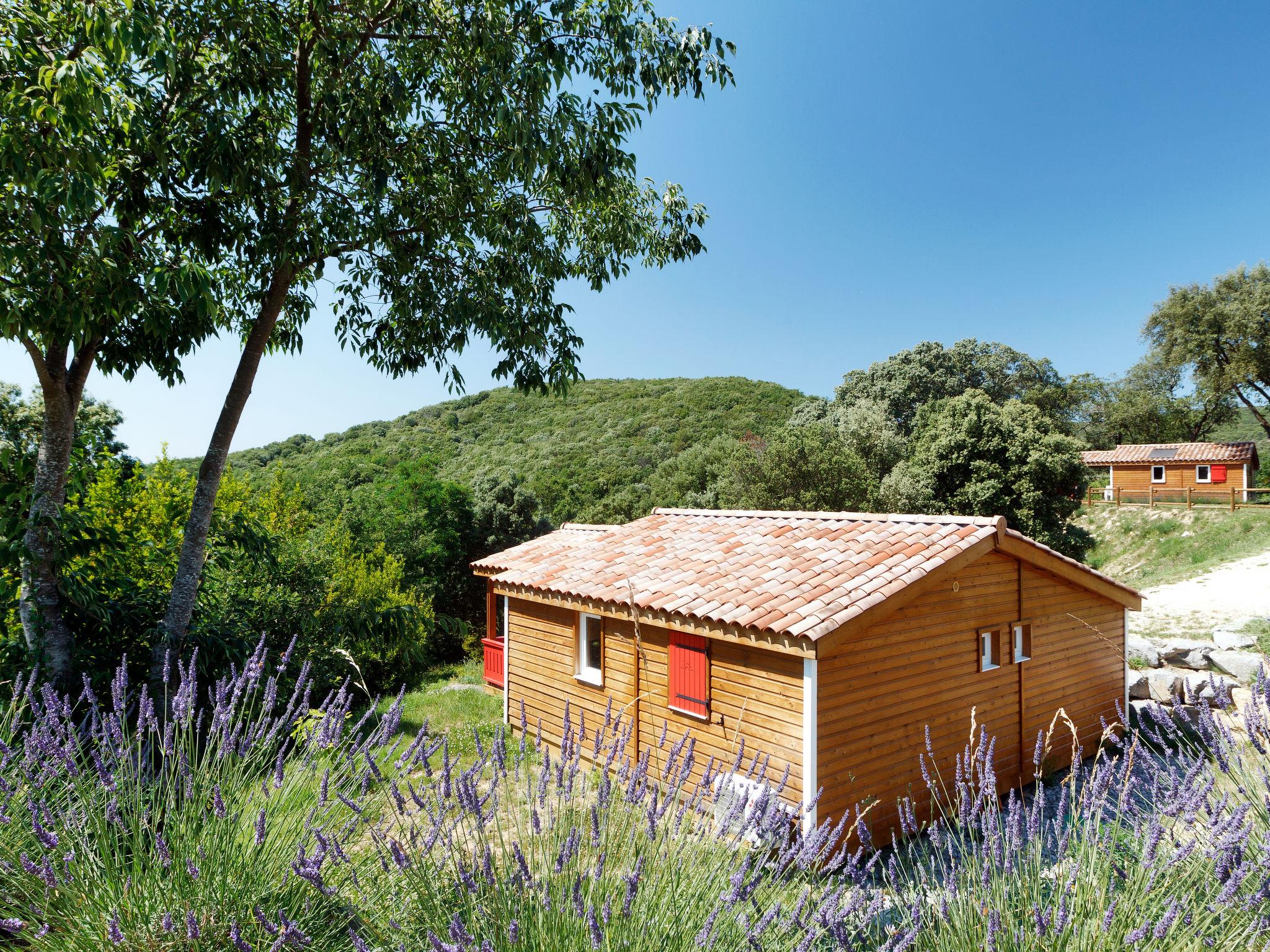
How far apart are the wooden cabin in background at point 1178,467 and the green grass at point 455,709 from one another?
90.3 ft

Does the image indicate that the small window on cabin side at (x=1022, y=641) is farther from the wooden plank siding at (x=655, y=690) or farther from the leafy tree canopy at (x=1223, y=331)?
the leafy tree canopy at (x=1223, y=331)

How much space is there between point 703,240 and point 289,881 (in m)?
7.99

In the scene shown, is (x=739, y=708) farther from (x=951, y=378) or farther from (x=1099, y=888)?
(x=951, y=378)

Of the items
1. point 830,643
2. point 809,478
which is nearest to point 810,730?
point 830,643

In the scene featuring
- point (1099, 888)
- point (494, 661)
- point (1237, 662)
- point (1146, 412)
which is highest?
point (1146, 412)

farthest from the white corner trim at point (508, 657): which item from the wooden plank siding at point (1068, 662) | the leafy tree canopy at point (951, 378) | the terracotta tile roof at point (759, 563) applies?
the leafy tree canopy at point (951, 378)

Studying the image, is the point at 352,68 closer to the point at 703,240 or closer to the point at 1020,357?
the point at 703,240

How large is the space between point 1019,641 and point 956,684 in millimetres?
1329

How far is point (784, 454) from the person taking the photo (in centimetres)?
1975

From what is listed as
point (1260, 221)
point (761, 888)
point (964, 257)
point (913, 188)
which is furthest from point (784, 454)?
point (1260, 221)

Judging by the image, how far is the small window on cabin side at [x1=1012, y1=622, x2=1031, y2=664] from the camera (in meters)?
7.44

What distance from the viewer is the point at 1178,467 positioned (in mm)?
29078

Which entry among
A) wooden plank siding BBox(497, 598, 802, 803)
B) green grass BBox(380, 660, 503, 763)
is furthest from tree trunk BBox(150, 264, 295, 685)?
wooden plank siding BBox(497, 598, 802, 803)

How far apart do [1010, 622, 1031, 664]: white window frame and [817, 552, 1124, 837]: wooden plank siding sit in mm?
85
